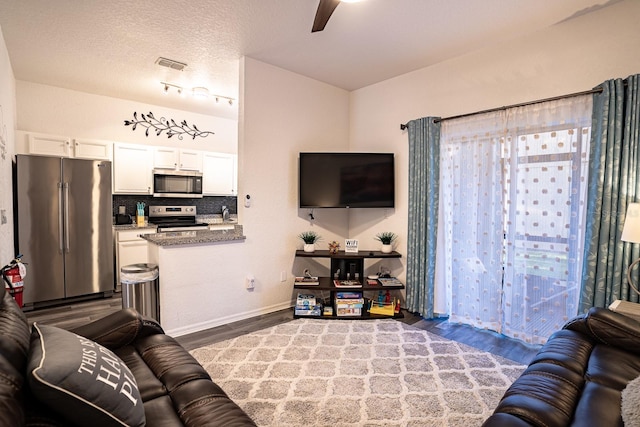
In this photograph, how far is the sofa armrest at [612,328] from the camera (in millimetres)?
1742

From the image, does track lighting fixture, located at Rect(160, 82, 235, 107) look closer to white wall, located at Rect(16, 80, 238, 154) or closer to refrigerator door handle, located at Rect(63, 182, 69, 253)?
white wall, located at Rect(16, 80, 238, 154)

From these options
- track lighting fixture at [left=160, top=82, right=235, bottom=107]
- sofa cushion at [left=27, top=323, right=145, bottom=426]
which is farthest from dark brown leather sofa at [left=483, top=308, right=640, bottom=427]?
track lighting fixture at [left=160, top=82, right=235, bottom=107]

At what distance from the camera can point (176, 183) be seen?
17.7 feet

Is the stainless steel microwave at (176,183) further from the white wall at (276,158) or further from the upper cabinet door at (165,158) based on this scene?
the white wall at (276,158)

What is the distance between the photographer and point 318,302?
4.02 m

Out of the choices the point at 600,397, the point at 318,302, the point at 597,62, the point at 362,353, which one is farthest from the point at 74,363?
the point at 597,62

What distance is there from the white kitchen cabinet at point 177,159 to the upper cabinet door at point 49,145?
3.62 ft

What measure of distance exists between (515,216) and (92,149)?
5334 mm

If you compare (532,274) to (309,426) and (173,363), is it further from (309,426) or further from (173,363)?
(173,363)

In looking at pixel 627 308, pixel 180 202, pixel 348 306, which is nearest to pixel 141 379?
pixel 348 306

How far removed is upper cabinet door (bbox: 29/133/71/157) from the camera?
4.21 meters

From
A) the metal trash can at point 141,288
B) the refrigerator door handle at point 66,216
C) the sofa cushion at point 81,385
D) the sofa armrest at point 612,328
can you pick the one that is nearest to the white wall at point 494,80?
the sofa armrest at point 612,328

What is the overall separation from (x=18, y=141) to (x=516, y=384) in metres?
5.58

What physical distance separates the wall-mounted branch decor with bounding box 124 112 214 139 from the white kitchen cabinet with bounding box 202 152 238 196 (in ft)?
1.67
